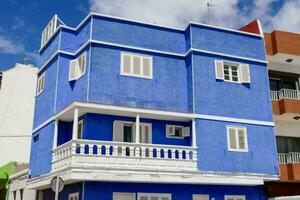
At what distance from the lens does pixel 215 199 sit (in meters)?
21.1

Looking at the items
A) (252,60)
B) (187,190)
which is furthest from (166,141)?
(252,60)

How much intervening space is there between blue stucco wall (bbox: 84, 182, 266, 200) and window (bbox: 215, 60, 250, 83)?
18.6 ft

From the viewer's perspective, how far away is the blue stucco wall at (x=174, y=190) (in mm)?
18641

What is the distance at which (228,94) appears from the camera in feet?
74.2

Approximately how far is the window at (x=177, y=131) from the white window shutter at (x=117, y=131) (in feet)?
8.24

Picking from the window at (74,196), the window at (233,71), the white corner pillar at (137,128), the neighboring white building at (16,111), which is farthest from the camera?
the neighboring white building at (16,111)

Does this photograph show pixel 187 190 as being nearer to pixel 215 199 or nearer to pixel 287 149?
pixel 215 199

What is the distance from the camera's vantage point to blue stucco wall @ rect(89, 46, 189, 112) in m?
20.6

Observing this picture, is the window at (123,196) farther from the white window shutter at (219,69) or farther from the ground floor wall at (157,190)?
the white window shutter at (219,69)

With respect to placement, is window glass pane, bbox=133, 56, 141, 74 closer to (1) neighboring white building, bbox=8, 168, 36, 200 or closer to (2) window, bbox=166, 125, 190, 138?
(2) window, bbox=166, 125, 190, 138

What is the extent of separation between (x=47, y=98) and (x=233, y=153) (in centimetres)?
1022

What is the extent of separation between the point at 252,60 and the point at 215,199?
7.86 m

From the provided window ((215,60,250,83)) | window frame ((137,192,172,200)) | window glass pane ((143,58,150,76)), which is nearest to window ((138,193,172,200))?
window frame ((137,192,172,200))

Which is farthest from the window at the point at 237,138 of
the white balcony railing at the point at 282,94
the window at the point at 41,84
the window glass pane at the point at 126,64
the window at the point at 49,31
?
the window at the point at 49,31
